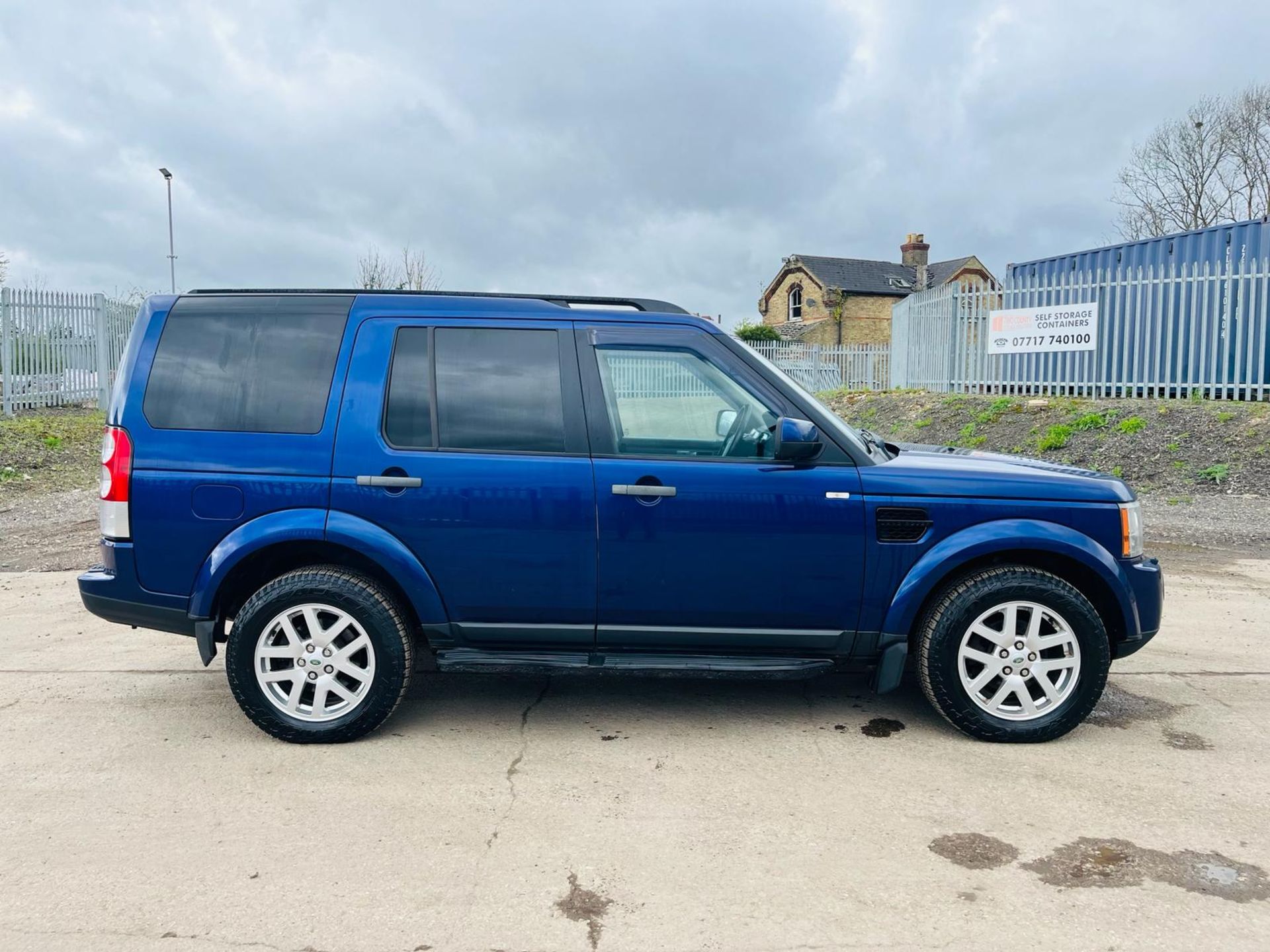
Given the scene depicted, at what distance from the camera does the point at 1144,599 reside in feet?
13.3

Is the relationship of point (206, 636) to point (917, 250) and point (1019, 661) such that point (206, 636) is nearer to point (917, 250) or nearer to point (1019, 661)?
point (1019, 661)

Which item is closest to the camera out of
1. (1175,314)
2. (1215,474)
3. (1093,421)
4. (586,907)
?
(586,907)

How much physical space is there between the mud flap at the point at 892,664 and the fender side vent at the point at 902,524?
438 mm

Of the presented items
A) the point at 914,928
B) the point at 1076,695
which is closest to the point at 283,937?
the point at 914,928

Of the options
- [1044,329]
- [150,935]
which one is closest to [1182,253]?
[1044,329]

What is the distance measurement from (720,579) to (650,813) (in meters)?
1.01

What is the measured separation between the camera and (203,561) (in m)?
4.01

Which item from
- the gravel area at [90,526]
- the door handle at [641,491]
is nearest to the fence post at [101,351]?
the gravel area at [90,526]

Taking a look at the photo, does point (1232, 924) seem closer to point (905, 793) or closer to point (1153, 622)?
point (905, 793)

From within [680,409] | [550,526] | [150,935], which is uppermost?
[680,409]

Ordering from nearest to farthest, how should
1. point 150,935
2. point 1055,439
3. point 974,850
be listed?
1. point 150,935
2. point 974,850
3. point 1055,439

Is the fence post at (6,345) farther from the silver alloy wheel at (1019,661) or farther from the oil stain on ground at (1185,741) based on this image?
the oil stain on ground at (1185,741)

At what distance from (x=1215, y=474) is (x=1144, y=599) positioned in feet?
28.1

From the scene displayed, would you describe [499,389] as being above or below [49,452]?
above
